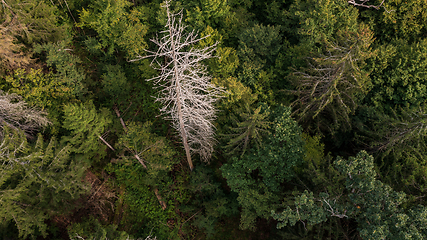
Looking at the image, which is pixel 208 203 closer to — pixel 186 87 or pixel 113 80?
pixel 186 87

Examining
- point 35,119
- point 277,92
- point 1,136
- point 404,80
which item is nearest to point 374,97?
point 404,80

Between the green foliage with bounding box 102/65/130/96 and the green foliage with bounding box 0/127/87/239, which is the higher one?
the green foliage with bounding box 102/65/130/96

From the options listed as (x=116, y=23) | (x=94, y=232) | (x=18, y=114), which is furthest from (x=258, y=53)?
(x=94, y=232)

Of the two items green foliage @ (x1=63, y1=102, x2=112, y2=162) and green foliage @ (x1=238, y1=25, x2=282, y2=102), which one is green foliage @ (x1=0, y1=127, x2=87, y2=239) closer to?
green foliage @ (x1=63, y1=102, x2=112, y2=162)

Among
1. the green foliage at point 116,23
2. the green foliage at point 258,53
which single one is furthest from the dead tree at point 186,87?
the green foliage at point 116,23

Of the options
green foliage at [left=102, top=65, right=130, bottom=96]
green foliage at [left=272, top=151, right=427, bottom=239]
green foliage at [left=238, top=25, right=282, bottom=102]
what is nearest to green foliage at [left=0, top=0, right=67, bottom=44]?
green foliage at [left=102, top=65, right=130, bottom=96]

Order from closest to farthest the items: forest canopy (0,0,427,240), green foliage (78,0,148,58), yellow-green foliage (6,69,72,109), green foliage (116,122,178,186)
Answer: forest canopy (0,0,427,240), yellow-green foliage (6,69,72,109), green foliage (116,122,178,186), green foliage (78,0,148,58)
